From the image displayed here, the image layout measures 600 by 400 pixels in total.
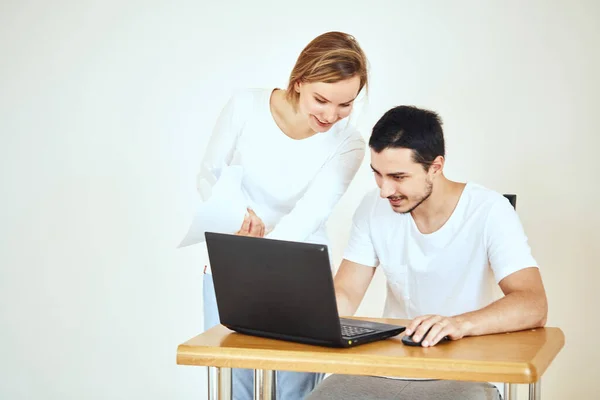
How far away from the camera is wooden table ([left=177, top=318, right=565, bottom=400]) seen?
1.49 meters

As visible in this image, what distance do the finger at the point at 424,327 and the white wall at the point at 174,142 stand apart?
1809 mm

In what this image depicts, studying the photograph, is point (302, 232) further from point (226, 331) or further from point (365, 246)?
point (226, 331)

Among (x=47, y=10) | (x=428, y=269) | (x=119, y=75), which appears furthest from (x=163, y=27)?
(x=428, y=269)

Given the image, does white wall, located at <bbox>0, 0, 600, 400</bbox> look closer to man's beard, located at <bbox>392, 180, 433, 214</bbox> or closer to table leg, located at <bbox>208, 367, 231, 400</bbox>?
man's beard, located at <bbox>392, 180, 433, 214</bbox>

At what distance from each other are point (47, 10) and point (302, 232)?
217 centimetres

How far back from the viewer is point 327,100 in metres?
2.19

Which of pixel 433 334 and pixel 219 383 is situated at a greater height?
pixel 433 334

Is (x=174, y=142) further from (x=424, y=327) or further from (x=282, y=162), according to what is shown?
(x=424, y=327)

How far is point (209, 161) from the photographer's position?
2.34m

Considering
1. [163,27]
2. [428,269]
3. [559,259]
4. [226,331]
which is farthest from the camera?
[163,27]

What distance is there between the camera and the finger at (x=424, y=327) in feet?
5.36

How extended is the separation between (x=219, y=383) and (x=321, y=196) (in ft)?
2.50

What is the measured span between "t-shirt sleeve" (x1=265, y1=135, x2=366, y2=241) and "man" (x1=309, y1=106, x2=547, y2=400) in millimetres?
108

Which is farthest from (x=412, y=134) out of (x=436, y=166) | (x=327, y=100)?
(x=327, y=100)
